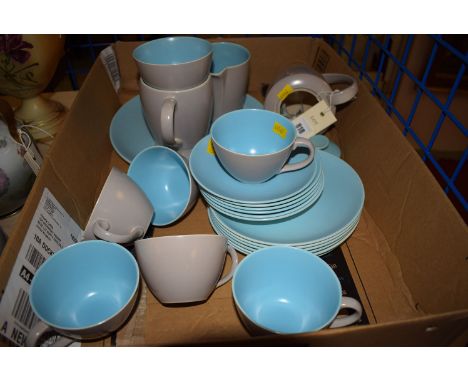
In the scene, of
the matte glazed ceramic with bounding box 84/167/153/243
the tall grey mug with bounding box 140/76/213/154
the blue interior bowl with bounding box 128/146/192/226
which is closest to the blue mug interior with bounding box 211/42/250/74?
the tall grey mug with bounding box 140/76/213/154

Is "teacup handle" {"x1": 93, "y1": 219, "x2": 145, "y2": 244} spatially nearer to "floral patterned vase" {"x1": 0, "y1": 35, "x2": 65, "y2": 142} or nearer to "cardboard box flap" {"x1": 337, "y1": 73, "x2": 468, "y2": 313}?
"floral patterned vase" {"x1": 0, "y1": 35, "x2": 65, "y2": 142}

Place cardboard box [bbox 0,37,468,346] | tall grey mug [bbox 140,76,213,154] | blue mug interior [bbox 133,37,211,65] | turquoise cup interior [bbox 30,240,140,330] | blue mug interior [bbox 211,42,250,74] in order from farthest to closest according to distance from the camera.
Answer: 1. blue mug interior [bbox 211,42,250,74]
2. blue mug interior [bbox 133,37,211,65]
3. tall grey mug [bbox 140,76,213,154]
4. turquoise cup interior [bbox 30,240,140,330]
5. cardboard box [bbox 0,37,468,346]

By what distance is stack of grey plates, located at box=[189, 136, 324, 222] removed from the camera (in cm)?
59

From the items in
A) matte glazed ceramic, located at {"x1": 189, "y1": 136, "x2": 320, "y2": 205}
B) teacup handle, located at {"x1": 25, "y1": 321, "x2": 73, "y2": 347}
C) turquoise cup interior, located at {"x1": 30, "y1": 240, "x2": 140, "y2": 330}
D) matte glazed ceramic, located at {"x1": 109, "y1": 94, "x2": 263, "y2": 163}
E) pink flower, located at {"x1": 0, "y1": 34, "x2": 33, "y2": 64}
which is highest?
pink flower, located at {"x1": 0, "y1": 34, "x2": 33, "y2": 64}

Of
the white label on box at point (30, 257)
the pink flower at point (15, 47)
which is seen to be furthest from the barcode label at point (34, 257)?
the pink flower at point (15, 47)

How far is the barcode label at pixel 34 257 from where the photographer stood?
543 millimetres

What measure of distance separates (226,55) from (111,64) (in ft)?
1.09

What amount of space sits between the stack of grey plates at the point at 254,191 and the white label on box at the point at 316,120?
183 millimetres

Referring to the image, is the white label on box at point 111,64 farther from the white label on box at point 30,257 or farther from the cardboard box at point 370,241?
the white label on box at point 30,257

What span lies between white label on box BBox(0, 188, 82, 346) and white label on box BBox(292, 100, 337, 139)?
0.54m

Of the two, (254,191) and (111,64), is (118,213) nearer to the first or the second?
(254,191)

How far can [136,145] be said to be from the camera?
88 centimetres

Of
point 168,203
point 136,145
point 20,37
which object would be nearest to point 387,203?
point 168,203

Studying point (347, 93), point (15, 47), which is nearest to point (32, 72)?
point (15, 47)
